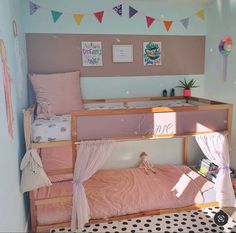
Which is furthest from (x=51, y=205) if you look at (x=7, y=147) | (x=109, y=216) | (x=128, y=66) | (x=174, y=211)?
(x=128, y=66)

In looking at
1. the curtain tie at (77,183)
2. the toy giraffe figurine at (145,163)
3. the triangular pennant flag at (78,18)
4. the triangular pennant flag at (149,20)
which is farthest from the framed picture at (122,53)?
the curtain tie at (77,183)

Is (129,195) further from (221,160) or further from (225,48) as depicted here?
(225,48)

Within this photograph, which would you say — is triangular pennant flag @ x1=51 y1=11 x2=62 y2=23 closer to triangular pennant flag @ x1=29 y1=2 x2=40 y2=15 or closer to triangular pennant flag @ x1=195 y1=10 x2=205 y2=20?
triangular pennant flag @ x1=29 y1=2 x2=40 y2=15

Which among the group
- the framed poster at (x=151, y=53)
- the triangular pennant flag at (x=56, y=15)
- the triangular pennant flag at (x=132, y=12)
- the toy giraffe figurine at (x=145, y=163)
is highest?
the triangular pennant flag at (x=132, y=12)

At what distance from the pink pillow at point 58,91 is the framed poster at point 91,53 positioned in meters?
0.26

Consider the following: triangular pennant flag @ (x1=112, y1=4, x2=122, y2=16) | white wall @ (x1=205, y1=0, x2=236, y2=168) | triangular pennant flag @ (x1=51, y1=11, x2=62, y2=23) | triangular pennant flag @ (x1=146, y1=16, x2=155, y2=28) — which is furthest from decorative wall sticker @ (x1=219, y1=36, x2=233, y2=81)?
triangular pennant flag @ (x1=51, y1=11, x2=62, y2=23)

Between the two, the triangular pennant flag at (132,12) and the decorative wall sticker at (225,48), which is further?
the triangular pennant flag at (132,12)

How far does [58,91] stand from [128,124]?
3.56ft

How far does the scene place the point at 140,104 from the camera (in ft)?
11.4

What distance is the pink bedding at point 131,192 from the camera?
2.54 m

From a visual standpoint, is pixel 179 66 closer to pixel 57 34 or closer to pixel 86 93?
pixel 86 93

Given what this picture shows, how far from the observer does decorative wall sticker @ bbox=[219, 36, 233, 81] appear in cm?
309

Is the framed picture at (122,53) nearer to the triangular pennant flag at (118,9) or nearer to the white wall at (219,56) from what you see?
the triangular pennant flag at (118,9)

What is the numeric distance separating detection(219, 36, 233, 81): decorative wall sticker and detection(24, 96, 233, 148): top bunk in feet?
2.69
